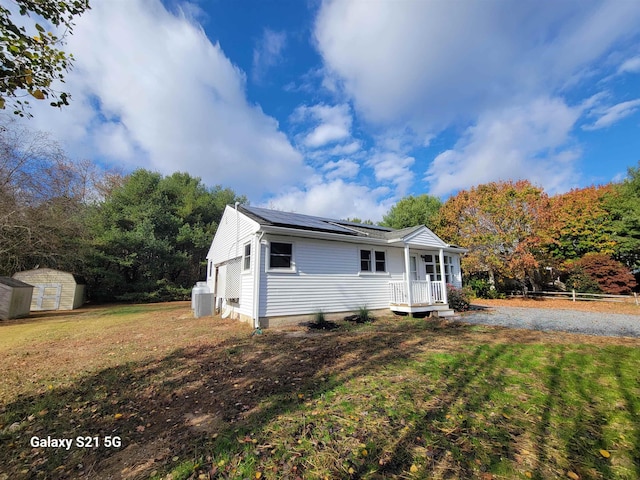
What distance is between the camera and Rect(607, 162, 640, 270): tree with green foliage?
19844 millimetres

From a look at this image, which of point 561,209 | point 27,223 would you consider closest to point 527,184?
point 561,209

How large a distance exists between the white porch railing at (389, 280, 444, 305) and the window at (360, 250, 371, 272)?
1.34m

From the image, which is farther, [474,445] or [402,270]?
[402,270]

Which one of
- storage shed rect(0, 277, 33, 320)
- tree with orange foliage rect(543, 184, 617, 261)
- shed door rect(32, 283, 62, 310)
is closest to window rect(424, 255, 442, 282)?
tree with orange foliage rect(543, 184, 617, 261)

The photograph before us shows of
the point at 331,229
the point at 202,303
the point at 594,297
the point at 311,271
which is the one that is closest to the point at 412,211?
the point at 594,297

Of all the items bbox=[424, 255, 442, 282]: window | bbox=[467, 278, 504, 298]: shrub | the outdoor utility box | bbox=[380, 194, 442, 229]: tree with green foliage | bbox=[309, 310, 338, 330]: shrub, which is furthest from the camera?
bbox=[380, 194, 442, 229]: tree with green foliage

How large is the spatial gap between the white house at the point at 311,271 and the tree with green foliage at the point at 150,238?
12481 mm

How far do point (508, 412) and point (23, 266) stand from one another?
86.2 feet

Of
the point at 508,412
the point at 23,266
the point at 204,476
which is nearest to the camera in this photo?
the point at 204,476

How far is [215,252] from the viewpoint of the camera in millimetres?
15906

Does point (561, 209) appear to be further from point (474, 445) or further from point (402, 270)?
point (474, 445)

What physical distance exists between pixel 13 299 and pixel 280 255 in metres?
14.4

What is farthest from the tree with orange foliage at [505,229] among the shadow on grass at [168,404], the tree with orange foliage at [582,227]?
the shadow on grass at [168,404]

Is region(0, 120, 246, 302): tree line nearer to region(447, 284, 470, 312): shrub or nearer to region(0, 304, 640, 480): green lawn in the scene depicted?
region(0, 304, 640, 480): green lawn
